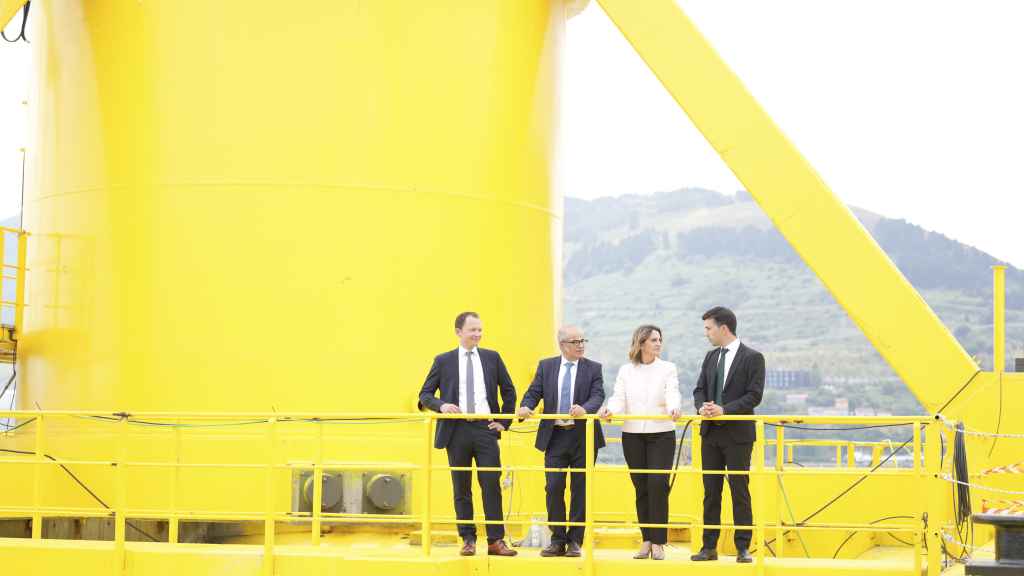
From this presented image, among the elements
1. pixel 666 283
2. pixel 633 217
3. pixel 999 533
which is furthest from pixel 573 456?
pixel 633 217

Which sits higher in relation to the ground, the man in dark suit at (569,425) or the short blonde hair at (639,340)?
the short blonde hair at (639,340)

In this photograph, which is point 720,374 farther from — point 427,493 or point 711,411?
point 427,493

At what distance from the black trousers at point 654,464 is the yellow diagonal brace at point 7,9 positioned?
6.83 metres

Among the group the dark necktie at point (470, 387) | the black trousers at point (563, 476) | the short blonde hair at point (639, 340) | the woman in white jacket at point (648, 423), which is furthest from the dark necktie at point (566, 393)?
the dark necktie at point (470, 387)

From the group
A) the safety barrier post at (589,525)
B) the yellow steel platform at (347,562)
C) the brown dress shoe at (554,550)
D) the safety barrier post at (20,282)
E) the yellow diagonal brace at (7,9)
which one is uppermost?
the yellow diagonal brace at (7,9)

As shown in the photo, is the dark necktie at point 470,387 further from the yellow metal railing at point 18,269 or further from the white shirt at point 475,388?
the yellow metal railing at point 18,269

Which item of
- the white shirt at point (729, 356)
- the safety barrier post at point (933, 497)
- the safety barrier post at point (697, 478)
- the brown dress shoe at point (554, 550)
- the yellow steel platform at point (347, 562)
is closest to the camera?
the safety barrier post at point (933, 497)

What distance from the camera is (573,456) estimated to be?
9586 millimetres

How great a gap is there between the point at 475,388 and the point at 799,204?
3.67 meters

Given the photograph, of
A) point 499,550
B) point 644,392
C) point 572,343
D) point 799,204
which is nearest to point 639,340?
point 644,392

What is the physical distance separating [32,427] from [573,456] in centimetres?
603

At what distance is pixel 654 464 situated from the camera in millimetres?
9398

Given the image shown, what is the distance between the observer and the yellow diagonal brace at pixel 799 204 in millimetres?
11289

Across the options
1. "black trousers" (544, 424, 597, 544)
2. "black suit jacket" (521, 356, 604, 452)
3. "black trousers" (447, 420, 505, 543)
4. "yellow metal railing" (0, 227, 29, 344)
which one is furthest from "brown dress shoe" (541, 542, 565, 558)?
"yellow metal railing" (0, 227, 29, 344)
